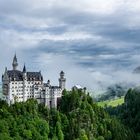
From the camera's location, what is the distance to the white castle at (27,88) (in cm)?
18016

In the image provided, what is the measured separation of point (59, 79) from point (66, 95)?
1529cm

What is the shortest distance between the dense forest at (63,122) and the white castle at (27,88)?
14.7 ft

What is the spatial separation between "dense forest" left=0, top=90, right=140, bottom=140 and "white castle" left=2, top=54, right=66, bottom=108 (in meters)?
4.47

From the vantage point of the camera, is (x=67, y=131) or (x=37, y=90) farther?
(x=37, y=90)

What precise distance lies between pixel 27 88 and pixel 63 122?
23836 mm

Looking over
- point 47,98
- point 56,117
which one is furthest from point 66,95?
point 56,117


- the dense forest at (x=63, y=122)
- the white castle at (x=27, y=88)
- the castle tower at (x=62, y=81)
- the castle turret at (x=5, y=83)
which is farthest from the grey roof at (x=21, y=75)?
the dense forest at (x=63, y=122)

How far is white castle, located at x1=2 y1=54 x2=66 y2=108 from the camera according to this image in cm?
18016

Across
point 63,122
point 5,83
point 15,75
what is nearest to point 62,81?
point 15,75

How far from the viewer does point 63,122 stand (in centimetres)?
16775

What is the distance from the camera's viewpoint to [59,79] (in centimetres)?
19800

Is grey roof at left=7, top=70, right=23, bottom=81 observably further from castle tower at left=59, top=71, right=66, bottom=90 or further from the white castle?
castle tower at left=59, top=71, right=66, bottom=90

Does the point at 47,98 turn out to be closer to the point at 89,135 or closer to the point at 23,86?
the point at 23,86

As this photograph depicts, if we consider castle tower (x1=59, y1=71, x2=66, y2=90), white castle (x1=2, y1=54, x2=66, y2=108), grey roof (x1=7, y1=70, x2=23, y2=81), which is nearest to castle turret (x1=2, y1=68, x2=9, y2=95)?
white castle (x1=2, y1=54, x2=66, y2=108)
